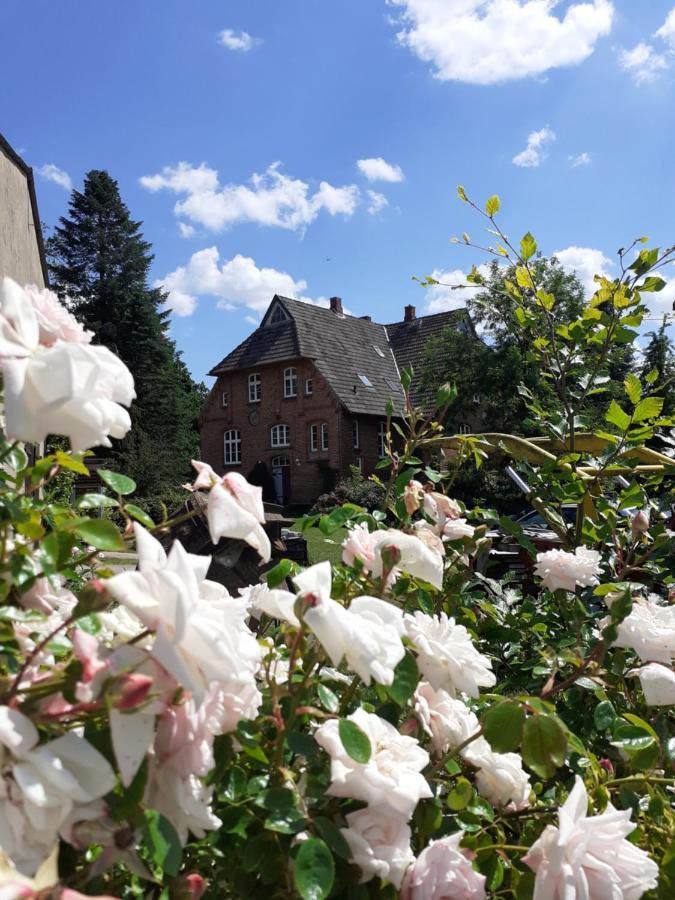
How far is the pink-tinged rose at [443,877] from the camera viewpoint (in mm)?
725

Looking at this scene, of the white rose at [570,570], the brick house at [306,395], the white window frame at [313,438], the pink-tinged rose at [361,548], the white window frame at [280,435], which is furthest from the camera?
the white window frame at [280,435]

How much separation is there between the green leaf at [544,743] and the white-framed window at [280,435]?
31.1 meters

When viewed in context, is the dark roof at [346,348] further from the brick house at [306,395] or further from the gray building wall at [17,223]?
the gray building wall at [17,223]

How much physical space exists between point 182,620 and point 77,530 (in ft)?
0.81

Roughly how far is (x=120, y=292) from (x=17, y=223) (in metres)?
29.8

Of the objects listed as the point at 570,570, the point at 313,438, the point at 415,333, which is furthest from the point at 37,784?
the point at 415,333

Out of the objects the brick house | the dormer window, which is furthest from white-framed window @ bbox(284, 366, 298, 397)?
the dormer window

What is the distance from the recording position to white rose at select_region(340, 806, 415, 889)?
68 cm

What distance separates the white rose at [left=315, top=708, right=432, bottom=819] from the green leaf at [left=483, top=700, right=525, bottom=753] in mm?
77

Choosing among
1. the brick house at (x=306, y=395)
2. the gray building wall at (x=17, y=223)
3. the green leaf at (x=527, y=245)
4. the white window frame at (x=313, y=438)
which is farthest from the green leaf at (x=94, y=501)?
the white window frame at (x=313, y=438)

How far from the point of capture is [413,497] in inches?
56.1

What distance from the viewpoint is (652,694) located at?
1.04m

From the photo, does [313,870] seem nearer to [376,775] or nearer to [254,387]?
[376,775]

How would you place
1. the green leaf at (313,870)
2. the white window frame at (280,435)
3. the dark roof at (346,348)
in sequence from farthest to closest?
the white window frame at (280,435)
the dark roof at (346,348)
the green leaf at (313,870)
